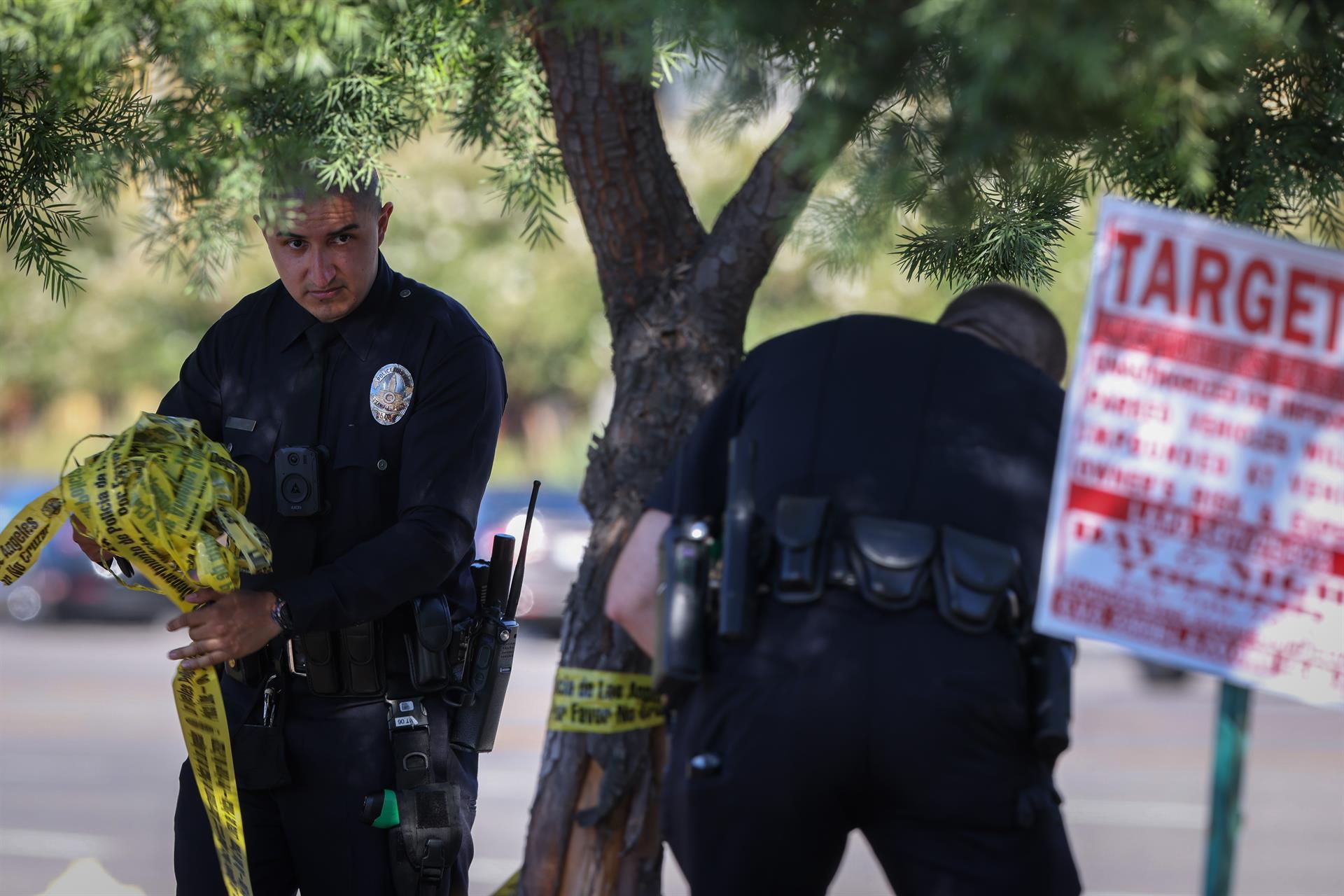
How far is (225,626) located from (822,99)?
1647 millimetres

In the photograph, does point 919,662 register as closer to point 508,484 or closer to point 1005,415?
point 1005,415

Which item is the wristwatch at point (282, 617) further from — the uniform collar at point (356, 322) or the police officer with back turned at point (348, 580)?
the uniform collar at point (356, 322)

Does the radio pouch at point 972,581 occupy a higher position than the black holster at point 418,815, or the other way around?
the radio pouch at point 972,581

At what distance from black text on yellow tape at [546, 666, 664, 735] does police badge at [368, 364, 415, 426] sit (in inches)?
26.6

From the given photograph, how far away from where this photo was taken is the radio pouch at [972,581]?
2.16 metres

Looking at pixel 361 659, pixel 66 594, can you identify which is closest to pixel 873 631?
pixel 361 659

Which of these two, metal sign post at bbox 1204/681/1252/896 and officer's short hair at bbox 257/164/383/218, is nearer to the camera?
metal sign post at bbox 1204/681/1252/896

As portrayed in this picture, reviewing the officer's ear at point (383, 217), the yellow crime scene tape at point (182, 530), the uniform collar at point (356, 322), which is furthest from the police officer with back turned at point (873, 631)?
the officer's ear at point (383, 217)

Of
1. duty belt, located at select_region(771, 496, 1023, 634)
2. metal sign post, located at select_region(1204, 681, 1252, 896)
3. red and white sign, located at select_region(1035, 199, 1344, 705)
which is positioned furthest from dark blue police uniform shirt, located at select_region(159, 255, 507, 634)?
metal sign post, located at select_region(1204, 681, 1252, 896)

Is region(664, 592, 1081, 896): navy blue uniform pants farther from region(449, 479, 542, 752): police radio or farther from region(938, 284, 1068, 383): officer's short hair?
region(449, 479, 542, 752): police radio

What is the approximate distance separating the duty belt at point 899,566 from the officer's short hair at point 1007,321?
1.26 feet

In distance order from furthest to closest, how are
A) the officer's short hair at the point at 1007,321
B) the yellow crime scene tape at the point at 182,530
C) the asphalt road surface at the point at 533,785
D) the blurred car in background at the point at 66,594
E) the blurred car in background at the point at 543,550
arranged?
1. the blurred car in background at the point at 66,594
2. the blurred car in background at the point at 543,550
3. the asphalt road surface at the point at 533,785
4. the yellow crime scene tape at the point at 182,530
5. the officer's short hair at the point at 1007,321

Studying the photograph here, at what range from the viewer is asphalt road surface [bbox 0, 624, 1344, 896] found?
21.3 ft

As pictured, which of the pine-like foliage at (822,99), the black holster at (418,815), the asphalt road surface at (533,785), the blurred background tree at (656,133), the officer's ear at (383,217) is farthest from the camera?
the asphalt road surface at (533,785)
